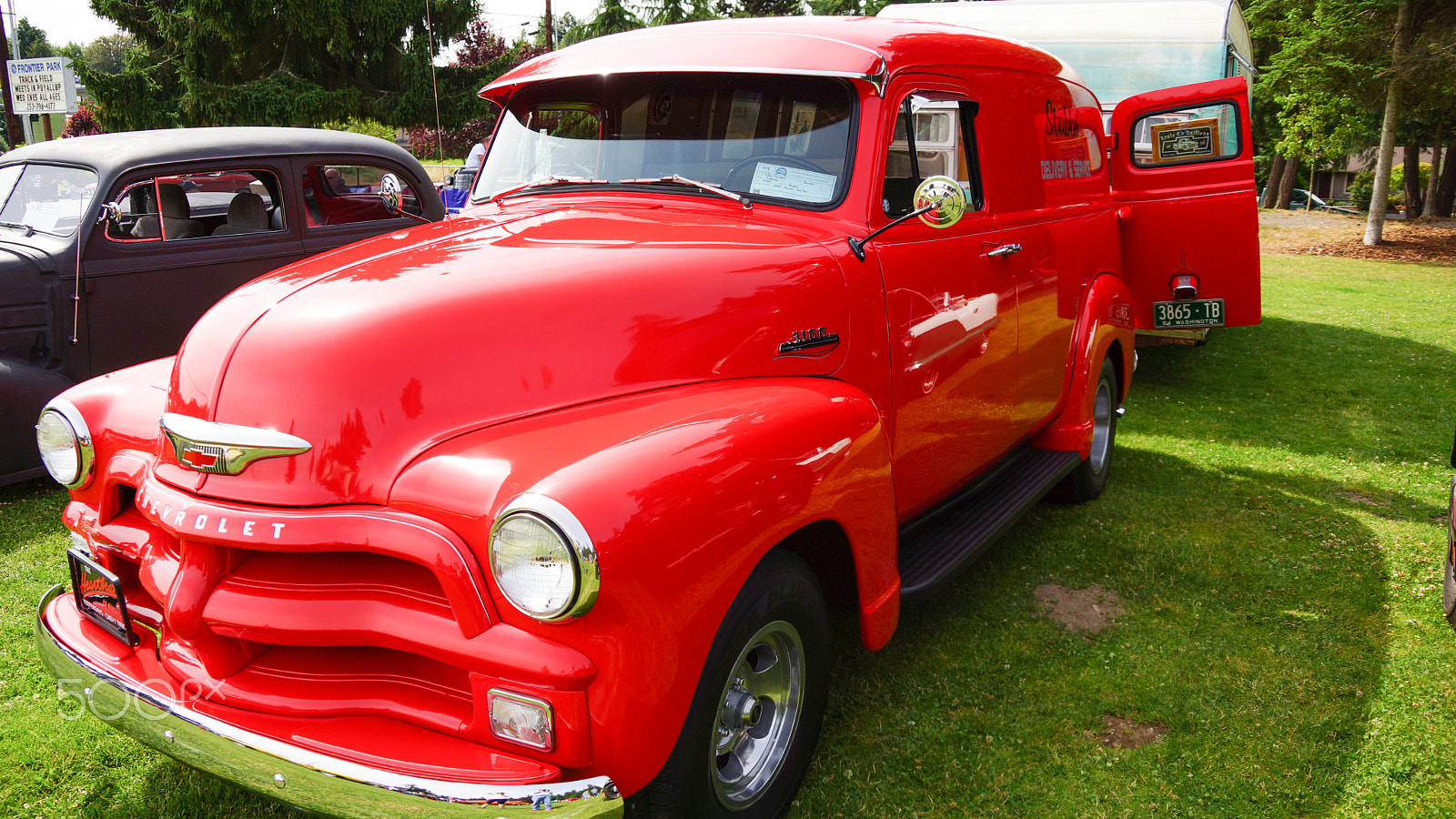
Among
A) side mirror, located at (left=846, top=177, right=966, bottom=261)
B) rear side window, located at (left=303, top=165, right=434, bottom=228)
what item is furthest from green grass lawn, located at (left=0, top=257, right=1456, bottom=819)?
rear side window, located at (left=303, top=165, right=434, bottom=228)

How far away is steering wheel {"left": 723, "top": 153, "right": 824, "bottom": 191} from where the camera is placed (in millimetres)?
3232

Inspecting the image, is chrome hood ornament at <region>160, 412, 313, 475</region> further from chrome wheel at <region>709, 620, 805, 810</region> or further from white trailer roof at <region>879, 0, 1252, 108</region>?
white trailer roof at <region>879, 0, 1252, 108</region>

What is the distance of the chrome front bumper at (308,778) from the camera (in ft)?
6.22

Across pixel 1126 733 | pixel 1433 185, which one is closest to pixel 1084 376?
pixel 1126 733

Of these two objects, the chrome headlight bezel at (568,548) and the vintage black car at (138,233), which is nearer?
the chrome headlight bezel at (568,548)

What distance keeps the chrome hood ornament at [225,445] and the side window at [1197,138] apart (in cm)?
537

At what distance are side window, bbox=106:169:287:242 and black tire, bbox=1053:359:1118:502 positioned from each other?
5.40 m

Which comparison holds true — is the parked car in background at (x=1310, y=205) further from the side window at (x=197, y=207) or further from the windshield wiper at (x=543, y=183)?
the windshield wiper at (x=543, y=183)

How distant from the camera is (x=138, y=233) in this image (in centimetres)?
618

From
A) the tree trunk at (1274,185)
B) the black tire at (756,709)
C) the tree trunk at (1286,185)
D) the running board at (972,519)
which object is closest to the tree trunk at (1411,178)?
the tree trunk at (1286,185)

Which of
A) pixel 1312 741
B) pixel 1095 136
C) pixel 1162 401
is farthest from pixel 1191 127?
pixel 1312 741

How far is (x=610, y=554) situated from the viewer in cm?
193

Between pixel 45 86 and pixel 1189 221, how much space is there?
47.2 ft

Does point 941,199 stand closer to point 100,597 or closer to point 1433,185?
point 100,597
